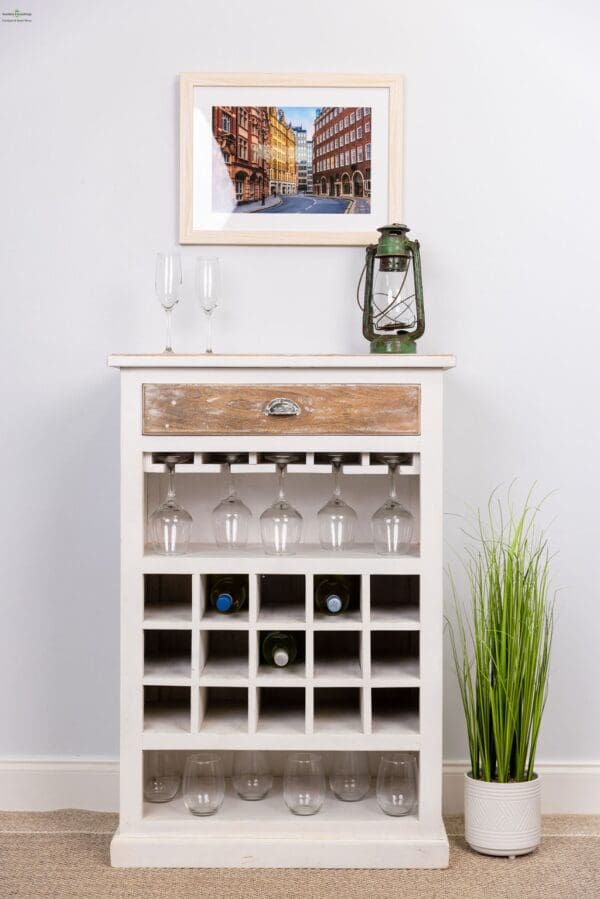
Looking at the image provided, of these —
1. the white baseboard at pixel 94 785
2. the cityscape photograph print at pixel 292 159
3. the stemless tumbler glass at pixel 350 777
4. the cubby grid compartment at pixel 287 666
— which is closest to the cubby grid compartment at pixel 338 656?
the cubby grid compartment at pixel 287 666

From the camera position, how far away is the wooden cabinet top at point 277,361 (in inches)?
87.1

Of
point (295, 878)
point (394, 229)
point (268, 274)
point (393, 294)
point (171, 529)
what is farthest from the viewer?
point (268, 274)

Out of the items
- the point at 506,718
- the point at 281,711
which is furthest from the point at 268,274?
the point at 506,718

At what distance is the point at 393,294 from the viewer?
252 cm

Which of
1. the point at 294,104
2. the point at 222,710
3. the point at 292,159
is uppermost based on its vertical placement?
the point at 294,104

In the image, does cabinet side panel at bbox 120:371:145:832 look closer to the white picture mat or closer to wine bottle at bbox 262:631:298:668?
wine bottle at bbox 262:631:298:668

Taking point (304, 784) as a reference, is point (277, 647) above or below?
above

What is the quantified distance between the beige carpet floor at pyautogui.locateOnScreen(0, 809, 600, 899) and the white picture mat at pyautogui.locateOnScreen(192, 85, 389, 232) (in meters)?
1.64

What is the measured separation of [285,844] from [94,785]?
0.67 meters

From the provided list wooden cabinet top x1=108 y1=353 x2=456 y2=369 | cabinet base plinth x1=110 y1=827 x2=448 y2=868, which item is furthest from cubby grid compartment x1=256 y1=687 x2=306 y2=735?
wooden cabinet top x1=108 y1=353 x2=456 y2=369

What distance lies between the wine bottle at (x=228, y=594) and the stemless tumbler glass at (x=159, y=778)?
0.41 m

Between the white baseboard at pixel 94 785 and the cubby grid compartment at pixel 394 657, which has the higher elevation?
the cubby grid compartment at pixel 394 657

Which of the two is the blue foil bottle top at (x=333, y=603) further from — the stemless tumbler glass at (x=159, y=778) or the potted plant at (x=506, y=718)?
the stemless tumbler glass at (x=159, y=778)

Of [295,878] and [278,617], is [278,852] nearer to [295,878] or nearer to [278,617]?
[295,878]
